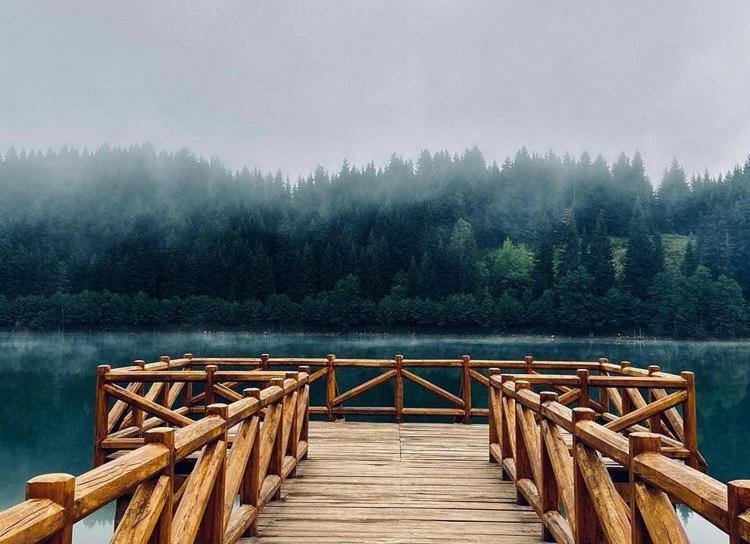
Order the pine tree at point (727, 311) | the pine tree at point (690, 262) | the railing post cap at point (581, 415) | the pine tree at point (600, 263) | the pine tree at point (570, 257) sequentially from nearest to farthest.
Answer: the railing post cap at point (581, 415)
the pine tree at point (727, 311)
the pine tree at point (600, 263)
the pine tree at point (690, 262)
the pine tree at point (570, 257)

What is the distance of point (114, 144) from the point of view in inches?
5748

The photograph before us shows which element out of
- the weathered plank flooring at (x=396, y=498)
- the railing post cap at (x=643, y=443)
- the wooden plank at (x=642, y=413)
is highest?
the railing post cap at (x=643, y=443)

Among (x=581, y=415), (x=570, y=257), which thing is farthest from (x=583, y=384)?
(x=570, y=257)

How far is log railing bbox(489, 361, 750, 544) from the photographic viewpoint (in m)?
2.23

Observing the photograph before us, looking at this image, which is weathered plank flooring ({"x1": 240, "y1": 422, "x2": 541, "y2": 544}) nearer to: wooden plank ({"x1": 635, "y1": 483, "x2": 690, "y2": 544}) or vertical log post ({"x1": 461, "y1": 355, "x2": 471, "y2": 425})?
vertical log post ({"x1": 461, "y1": 355, "x2": 471, "y2": 425})

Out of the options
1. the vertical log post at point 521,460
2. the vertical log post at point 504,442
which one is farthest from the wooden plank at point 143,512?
the vertical log post at point 504,442

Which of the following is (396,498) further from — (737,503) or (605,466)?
Result: (737,503)

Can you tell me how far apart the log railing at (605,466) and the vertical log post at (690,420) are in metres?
0.01

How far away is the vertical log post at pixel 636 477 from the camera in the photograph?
8.82 ft

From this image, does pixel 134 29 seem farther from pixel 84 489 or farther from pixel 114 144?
pixel 84 489

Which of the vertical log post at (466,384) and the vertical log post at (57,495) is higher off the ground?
the vertical log post at (57,495)

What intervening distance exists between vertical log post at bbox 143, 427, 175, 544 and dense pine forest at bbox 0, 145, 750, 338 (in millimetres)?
80164

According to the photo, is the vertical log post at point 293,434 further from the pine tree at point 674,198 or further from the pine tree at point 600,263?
the pine tree at point 674,198

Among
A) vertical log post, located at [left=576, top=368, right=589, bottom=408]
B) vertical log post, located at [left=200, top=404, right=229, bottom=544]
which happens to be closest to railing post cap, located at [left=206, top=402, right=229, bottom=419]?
vertical log post, located at [left=200, top=404, right=229, bottom=544]
